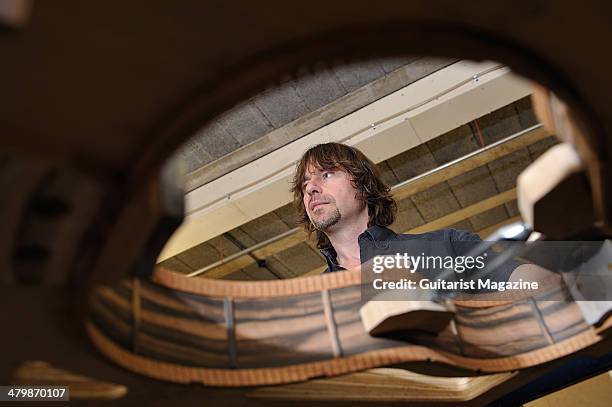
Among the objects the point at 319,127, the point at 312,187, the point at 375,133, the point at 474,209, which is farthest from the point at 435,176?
the point at 312,187

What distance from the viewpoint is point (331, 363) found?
9.93 ft

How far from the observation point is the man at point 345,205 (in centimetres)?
452

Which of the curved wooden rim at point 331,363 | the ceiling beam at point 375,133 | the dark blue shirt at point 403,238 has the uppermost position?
the ceiling beam at point 375,133

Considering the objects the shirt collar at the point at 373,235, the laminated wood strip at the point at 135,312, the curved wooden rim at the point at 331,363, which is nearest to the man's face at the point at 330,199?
the shirt collar at the point at 373,235

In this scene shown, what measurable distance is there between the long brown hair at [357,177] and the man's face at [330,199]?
4cm

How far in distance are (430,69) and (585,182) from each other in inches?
162

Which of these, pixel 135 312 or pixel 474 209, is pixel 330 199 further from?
pixel 474 209

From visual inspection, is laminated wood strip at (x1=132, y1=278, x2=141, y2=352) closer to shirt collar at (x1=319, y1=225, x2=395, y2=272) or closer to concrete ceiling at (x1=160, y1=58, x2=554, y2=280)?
shirt collar at (x1=319, y1=225, x2=395, y2=272)

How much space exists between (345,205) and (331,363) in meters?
1.79

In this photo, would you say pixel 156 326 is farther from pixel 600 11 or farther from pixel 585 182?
pixel 600 11

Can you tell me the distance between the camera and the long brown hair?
15.7ft

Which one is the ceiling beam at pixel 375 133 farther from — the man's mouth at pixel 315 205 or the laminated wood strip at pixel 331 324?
the laminated wood strip at pixel 331 324

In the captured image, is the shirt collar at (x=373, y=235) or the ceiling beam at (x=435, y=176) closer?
the shirt collar at (x=373, y=235)

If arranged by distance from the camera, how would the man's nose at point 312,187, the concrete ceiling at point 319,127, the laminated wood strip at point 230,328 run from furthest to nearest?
the concrete ceiling at point 319,127
the man's nose at point 312,187
the laminated wood strip at point 230,328
